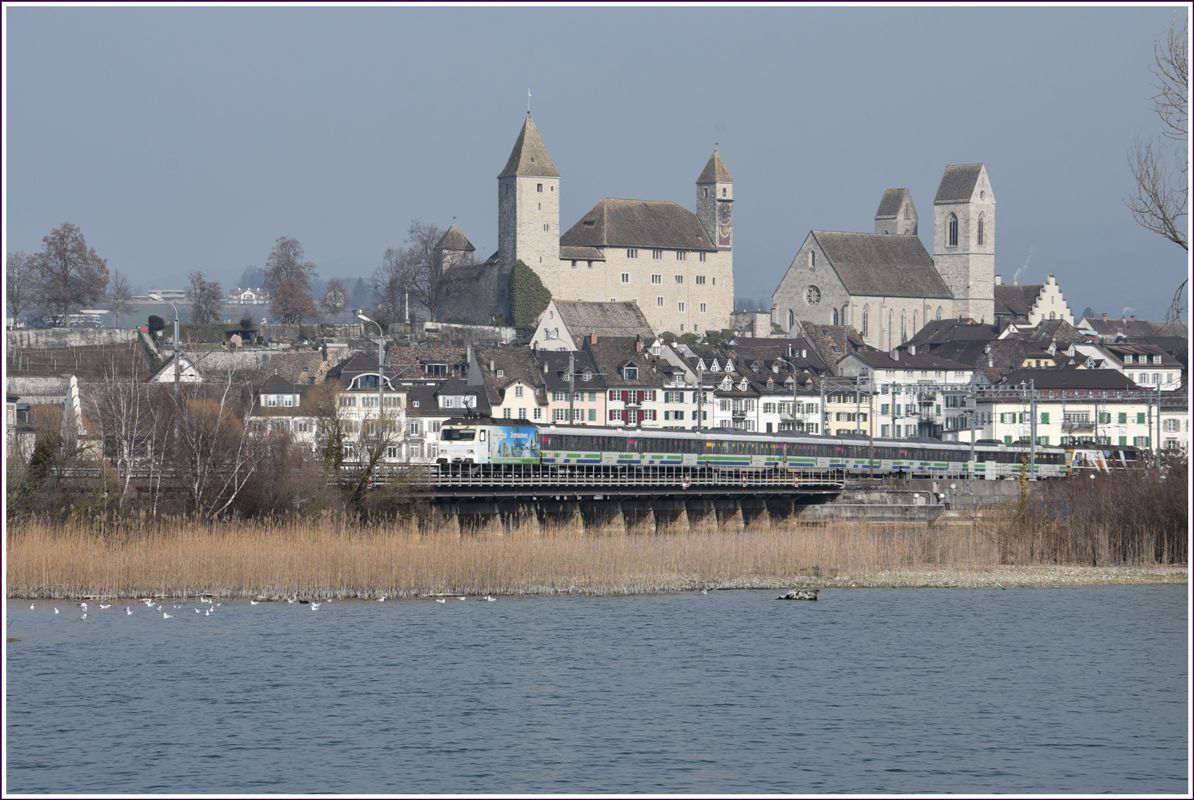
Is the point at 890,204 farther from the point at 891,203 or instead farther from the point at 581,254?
the point at 581,254

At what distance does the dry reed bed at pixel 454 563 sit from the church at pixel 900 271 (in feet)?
311

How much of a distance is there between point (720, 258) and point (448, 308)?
19.4 m

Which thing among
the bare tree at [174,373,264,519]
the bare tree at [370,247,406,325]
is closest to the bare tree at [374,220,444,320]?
the bare tree at [370,247,406,325]

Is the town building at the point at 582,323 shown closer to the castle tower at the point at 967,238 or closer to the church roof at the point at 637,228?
the church roof at the point at 637,228

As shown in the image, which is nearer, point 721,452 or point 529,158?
point 721,452

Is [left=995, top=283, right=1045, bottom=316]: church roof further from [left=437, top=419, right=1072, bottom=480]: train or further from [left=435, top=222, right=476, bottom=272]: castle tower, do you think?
[left=437, top=419, right=1072, bottom=480]: train

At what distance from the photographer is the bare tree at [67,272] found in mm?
126750

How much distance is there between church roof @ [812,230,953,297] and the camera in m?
151

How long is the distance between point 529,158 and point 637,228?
30.7 feet

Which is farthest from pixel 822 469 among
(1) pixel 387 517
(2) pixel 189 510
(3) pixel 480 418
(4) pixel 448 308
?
(4) pixel 448 308

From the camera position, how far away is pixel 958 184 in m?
166

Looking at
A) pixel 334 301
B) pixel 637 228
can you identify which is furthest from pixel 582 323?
pixel 334 301

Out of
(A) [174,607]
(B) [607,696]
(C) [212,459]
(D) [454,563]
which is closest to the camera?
(B) [607,696]

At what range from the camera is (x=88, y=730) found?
30266mm
